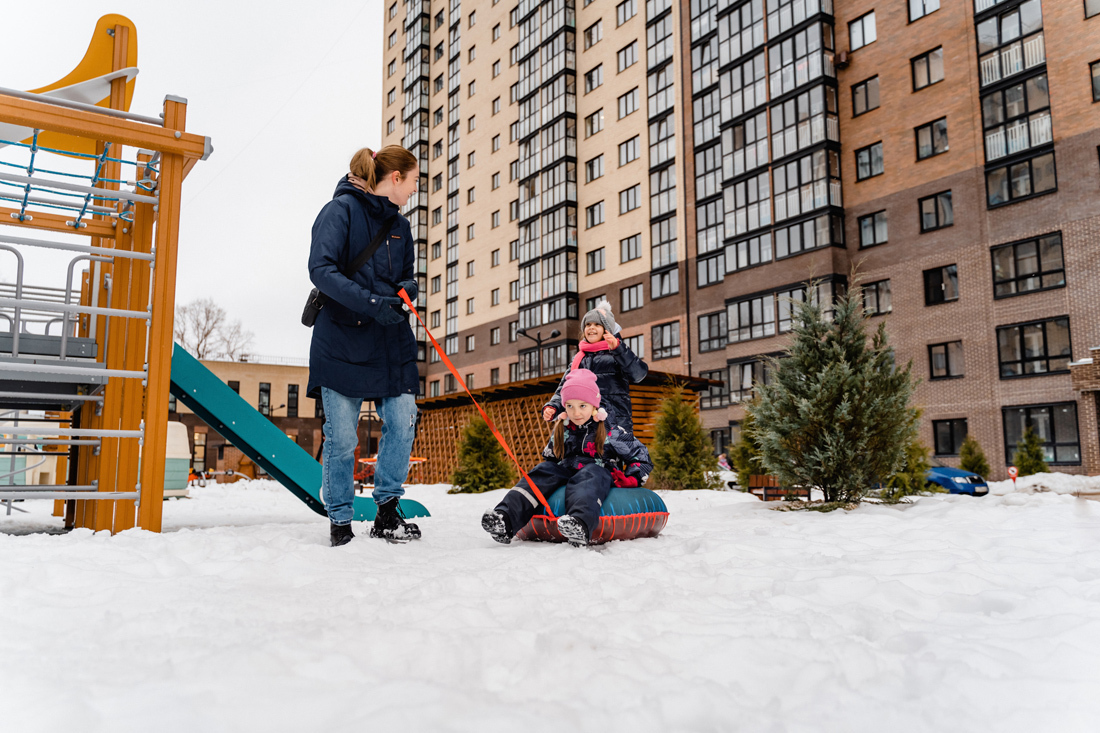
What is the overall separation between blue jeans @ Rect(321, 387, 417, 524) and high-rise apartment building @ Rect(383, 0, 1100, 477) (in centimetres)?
1043

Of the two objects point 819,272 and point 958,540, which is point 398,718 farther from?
point 819,272

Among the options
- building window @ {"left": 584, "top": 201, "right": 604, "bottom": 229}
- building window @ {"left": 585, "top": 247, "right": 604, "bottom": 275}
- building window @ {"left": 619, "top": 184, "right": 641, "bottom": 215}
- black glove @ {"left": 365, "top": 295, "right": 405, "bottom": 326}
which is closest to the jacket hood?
black glove @ {"left": 365, "top": 295, "right": 405, "bottom": 326}

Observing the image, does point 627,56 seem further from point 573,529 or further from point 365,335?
point 573,529

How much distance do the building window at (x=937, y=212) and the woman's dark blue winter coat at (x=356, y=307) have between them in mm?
24753

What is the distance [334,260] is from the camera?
4.07m

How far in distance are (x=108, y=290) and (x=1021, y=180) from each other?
25.5m

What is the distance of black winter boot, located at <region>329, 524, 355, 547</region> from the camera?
4.09 meters

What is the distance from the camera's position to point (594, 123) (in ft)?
124

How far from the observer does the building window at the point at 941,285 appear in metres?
23.9

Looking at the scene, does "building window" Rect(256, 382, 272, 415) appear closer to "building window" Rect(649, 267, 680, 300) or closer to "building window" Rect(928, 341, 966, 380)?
"building window" Rect(649, 267, 680, 300)

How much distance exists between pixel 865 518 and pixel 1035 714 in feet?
14.7

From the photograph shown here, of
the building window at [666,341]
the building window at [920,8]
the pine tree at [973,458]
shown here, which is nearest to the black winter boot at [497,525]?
the pine tree at [973,458]

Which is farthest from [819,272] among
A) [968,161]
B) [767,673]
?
[767,673]

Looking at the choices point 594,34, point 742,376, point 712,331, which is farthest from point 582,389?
point 594,34
